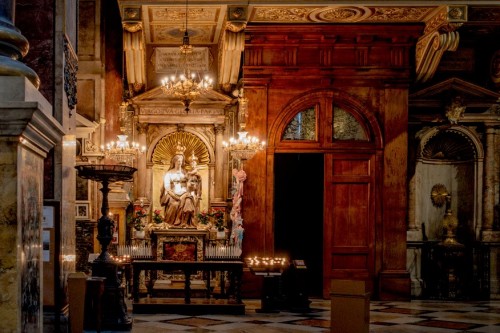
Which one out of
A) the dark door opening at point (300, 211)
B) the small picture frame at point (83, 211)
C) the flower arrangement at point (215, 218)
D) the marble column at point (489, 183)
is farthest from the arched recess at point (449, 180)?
the small picture frame at point (83, 211)

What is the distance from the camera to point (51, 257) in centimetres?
637

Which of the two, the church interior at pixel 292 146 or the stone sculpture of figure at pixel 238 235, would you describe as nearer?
the church interior at pixel 292 146

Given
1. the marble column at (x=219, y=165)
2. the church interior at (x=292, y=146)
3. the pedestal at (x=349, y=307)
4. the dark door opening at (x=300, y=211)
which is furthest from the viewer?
the dark door opening at (x=300, y=211)

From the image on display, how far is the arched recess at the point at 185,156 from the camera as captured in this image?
13250 mm

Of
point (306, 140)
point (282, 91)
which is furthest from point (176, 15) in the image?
point (306, 140)

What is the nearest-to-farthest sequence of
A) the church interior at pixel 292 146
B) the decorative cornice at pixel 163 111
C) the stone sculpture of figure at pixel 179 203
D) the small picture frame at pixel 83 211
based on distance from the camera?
the church interior at pixel 292 146 < the small picture frame at pixel 83 211 < the stone sculpture of figure at pixel 179 203 < the decorative cornice at pixel 163 111

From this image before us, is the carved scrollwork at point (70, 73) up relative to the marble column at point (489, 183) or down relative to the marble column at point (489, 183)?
up

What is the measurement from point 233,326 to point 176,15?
5.38 m

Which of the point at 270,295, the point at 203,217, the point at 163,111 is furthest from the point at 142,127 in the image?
the point at 270,295

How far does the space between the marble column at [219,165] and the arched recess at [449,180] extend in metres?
3.41

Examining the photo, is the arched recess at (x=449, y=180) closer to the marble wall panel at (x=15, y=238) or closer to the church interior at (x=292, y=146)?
the church interior at (x=292, y=146)

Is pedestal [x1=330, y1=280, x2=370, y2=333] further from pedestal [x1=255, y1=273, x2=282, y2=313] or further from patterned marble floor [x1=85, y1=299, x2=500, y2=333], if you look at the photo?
pedestal [x1=255, y1=273, x2=282, y2=313]

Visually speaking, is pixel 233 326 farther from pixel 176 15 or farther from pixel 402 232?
pixel 176 15

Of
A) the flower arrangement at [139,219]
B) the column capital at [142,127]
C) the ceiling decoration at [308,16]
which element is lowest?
the flower arrangement at [139,219]
